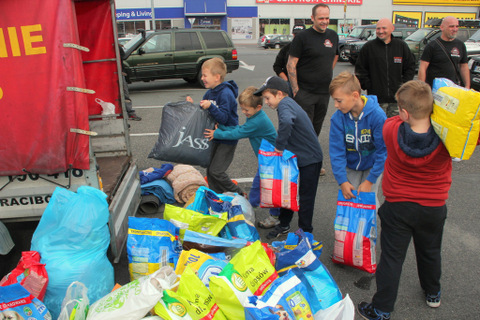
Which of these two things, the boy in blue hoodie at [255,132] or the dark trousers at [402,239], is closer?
the dark trousers at [402,239]

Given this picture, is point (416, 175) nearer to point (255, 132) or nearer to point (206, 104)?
point (255, 132)

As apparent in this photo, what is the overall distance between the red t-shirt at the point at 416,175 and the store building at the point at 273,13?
144ft

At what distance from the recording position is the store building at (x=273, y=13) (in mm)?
43375

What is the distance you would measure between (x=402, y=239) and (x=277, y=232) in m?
1.35

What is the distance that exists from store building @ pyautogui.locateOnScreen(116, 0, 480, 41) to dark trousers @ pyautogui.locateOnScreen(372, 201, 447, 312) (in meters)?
43.8

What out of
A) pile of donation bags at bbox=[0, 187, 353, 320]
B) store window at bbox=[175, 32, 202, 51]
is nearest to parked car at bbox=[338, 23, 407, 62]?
store window at bbox=[175, 32, 202, 51]

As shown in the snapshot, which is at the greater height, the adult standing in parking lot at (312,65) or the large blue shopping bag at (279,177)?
the adult standing in parking lot at (312,65)

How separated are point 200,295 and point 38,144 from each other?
4.62 feet

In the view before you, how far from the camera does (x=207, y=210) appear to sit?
135 inches

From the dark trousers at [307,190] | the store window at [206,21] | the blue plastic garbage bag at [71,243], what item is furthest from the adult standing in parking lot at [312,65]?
the store window at [206,21]

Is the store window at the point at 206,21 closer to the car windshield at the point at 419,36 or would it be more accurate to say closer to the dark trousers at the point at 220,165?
the car windshield at the point at 419,36

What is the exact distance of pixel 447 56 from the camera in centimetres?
550

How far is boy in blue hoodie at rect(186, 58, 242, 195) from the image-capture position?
12.5ft

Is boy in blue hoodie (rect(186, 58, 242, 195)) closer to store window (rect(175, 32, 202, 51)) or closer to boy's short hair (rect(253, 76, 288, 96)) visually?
boy's short hair (rect(253, 76, 288, 96))
